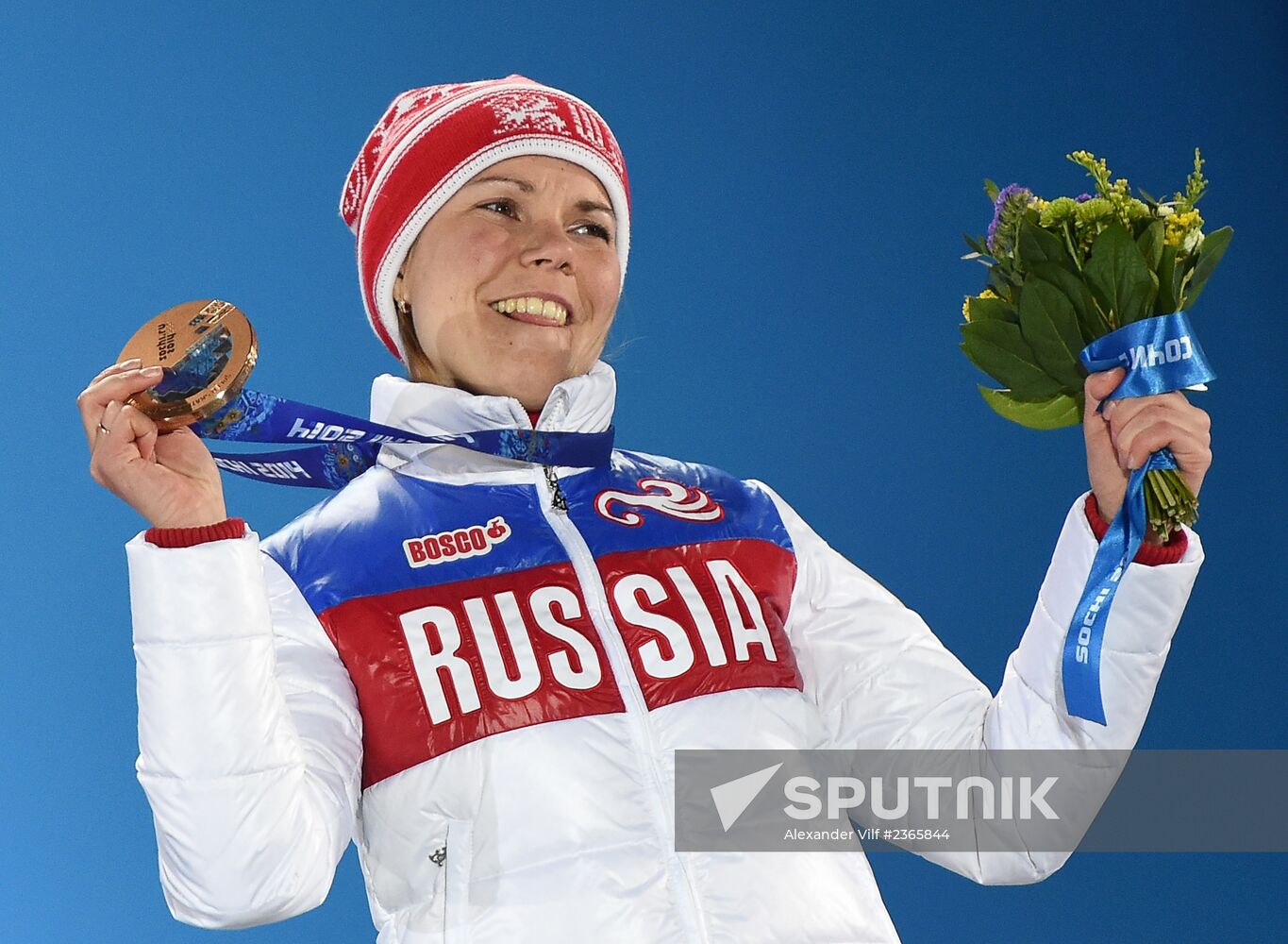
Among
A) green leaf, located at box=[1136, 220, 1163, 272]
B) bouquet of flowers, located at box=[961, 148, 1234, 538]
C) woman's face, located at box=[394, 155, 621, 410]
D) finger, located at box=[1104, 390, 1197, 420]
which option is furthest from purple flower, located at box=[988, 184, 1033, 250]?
woman's face, located at box=[394, 155, 621, 410]

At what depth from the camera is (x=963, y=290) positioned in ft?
9.14

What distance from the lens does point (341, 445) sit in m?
Answer: 1.51

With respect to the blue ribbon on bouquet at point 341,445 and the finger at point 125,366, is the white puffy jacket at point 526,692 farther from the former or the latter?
the finger at point 125,366

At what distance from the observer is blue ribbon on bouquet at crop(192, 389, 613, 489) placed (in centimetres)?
141

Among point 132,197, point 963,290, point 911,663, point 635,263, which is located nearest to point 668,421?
point 635,263

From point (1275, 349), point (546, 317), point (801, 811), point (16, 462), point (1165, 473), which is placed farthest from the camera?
point (1275, 349)

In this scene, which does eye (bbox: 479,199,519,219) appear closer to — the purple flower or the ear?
the ear

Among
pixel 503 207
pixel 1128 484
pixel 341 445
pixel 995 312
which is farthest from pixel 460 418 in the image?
pixel 1128 484

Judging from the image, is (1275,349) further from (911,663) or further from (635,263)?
(911,663)

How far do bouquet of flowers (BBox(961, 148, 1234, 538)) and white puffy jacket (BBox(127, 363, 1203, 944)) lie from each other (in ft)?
0.33

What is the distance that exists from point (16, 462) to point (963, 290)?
1.67m

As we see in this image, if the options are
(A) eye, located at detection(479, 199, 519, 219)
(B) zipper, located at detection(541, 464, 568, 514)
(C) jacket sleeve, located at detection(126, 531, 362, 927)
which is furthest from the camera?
(A) eye, located at detection(479, 199, 519, 219)

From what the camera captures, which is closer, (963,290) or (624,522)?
(624,522)

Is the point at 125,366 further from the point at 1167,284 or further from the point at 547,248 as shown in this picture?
the point at 1167,284
